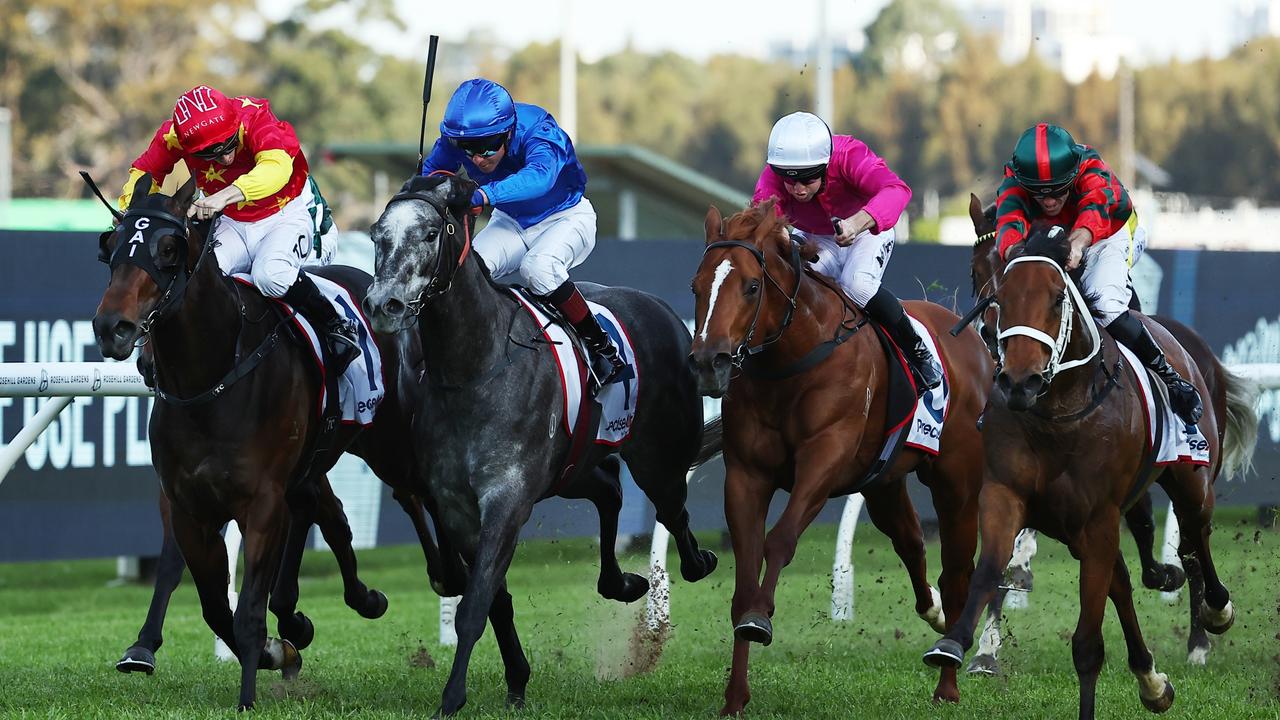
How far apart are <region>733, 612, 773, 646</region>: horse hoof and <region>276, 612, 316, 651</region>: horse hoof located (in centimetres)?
187

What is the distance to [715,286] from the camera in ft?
17.8

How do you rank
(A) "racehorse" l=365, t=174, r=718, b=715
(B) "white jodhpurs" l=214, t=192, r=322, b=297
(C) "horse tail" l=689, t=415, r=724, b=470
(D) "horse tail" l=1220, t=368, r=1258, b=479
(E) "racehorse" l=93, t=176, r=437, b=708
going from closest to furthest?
(A) "racehorse" l=365, t=174, r=718, b=715 → (E) "racehorse" l=93, t=176, r=437, b=708 → (B) "white jodhpurs" l=214, t=192, r=322, b=297 → (C) "horse tail" l=689, t=415, r=724, b=470 → (D) "horse tail" l=1220, t=368, r=1258, b=479

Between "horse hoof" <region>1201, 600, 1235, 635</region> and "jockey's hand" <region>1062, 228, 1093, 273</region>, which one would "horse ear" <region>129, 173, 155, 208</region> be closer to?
"jockey's hand" <region>1062, 228, 1093, 273</region>

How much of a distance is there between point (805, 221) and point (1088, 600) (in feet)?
5.82

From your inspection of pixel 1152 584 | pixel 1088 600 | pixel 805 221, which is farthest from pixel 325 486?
pixel 1152 584

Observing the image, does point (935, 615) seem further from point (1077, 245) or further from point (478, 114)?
point (478, 114)

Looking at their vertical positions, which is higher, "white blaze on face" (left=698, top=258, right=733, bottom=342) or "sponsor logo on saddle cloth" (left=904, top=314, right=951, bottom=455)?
"white blaze on face" (left=698, top=258, right=733, bottom=342)

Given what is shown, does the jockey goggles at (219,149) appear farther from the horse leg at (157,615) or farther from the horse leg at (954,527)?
the horse leg at (954,527)

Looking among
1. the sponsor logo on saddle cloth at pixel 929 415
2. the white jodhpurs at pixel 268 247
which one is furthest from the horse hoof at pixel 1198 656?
the white jodhpurs at pixel 268 247

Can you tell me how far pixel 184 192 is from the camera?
544 centimetres

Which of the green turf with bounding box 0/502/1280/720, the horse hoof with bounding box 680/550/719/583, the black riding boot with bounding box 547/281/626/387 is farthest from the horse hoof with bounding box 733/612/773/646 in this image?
the horse hoof with bounding box 680/550/719/583

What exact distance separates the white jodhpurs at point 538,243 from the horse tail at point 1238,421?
3.07m

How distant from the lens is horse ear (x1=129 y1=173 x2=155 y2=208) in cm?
541

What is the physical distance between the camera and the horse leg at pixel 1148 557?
6992 mm
